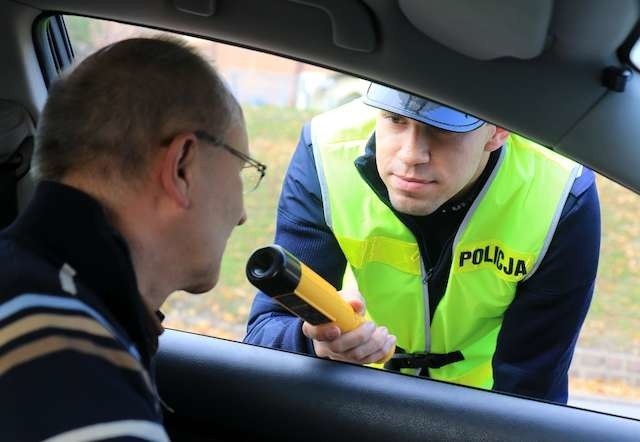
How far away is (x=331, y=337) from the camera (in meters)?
2.00

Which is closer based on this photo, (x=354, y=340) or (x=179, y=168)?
(x=179, y=168)

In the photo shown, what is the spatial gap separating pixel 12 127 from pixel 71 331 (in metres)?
1.05

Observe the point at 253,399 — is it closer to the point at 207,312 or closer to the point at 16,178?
the point at 16,178

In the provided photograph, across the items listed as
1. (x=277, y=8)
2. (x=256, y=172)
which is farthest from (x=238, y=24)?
(x=256, y=172)

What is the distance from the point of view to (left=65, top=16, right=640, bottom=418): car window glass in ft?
15.9

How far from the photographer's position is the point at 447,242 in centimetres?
226

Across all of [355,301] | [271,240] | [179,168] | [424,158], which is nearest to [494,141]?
[424,158]

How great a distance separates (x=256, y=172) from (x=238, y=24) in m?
0.27

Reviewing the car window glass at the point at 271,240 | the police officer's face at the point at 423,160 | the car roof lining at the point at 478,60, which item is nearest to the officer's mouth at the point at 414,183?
the police officer's face at the point at 423,160

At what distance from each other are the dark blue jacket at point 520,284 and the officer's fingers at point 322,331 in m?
0.10

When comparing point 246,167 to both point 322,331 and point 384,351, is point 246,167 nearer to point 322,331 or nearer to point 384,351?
point 322,331

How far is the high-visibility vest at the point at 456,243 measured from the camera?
2215mm

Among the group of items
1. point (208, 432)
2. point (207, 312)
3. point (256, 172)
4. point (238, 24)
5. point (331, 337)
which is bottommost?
point (207, 312)

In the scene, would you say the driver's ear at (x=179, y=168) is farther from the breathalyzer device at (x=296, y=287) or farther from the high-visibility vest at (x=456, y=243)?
the high-visibility vest at (x=456, y=243)
